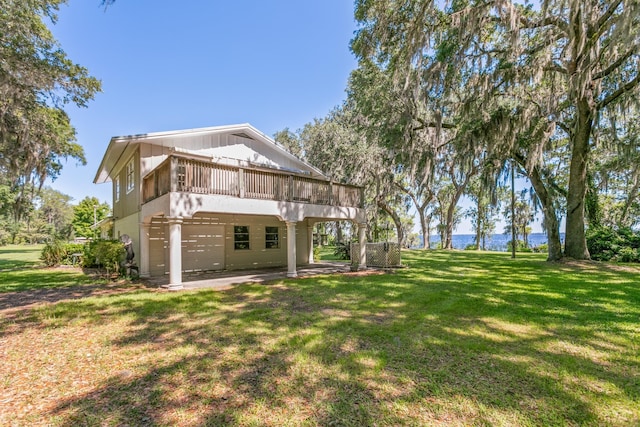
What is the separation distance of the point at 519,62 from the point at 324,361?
42.9 feet

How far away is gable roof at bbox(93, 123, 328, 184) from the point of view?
980 cm

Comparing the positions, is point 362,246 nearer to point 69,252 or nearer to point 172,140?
point 172,140

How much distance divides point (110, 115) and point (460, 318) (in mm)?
17067

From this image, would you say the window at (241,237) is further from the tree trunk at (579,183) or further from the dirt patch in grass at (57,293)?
the tree trunk at (579,183)

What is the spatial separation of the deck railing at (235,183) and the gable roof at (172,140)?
123 cm

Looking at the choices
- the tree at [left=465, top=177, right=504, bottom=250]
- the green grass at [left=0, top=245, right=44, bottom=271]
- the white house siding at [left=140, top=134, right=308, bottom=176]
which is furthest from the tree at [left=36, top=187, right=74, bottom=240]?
the tree at [left=465, top=177, right=504, bottom=250]

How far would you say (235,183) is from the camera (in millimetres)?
9391

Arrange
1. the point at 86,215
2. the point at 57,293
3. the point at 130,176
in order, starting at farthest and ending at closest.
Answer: the point at 86,215 < the point at 130,176 < the point at 57,293

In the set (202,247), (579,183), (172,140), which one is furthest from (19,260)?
(579,183)

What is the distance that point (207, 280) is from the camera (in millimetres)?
9852

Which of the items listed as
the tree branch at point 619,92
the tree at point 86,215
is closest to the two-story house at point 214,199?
the tree branch at point 619,92

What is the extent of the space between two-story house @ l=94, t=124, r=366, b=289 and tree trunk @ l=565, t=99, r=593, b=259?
886cm

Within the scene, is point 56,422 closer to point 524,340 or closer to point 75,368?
point 75,368

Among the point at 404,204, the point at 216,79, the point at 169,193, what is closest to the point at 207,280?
the point at 169,193
